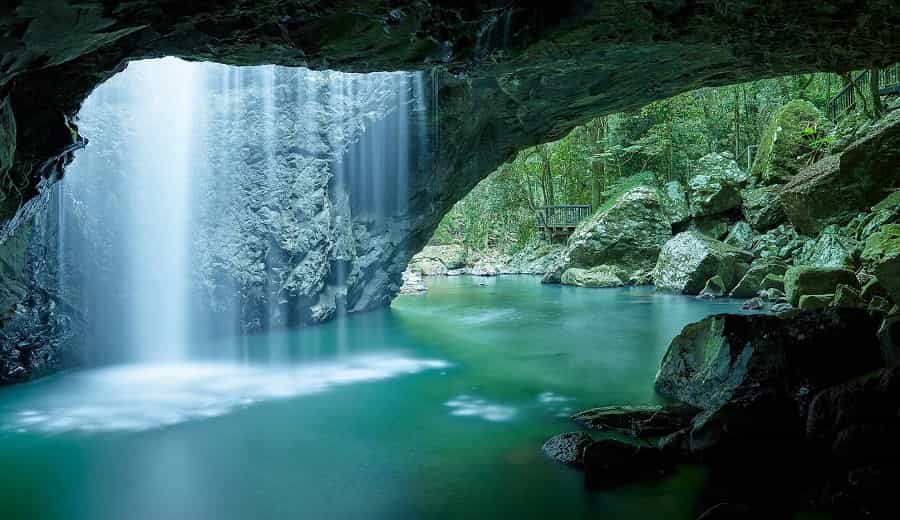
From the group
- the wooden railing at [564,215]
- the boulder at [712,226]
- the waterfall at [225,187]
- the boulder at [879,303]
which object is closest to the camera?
the boulder at [879,303]

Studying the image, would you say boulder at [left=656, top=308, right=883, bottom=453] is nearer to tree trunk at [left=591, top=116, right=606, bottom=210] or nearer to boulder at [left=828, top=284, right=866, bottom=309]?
boulder at [left=828, top=284, right=866, bottom=309]

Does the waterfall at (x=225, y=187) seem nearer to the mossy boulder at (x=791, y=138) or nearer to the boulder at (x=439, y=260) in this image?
the mossy boulder at (x=791, y=138)

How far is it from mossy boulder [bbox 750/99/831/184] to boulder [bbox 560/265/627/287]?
660cm

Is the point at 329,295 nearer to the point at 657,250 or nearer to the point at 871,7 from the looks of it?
the point at 871,7

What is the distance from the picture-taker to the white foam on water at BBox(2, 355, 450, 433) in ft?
21.5

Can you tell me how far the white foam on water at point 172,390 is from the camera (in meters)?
6.56

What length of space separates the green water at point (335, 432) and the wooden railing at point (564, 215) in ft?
54.6

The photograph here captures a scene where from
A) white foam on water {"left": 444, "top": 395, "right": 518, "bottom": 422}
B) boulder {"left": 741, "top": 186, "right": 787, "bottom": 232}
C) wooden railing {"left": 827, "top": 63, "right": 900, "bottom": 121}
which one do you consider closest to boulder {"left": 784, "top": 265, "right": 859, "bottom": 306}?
wooden railing {"left": 827, "top": 63, "right": 900, "bottom": 121}

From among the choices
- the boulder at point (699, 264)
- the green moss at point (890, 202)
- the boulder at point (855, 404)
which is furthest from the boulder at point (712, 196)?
the boulder at point (855, 404)

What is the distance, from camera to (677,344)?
6664 mm

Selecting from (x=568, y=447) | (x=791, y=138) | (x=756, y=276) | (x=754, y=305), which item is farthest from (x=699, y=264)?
(x=568, y=447)

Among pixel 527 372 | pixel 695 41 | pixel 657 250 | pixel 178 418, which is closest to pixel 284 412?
pixel 178 418

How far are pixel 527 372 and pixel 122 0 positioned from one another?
710 centimetres

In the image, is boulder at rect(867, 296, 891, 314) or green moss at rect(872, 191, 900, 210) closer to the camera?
boulder at rect(867, 296, 891, 314)
